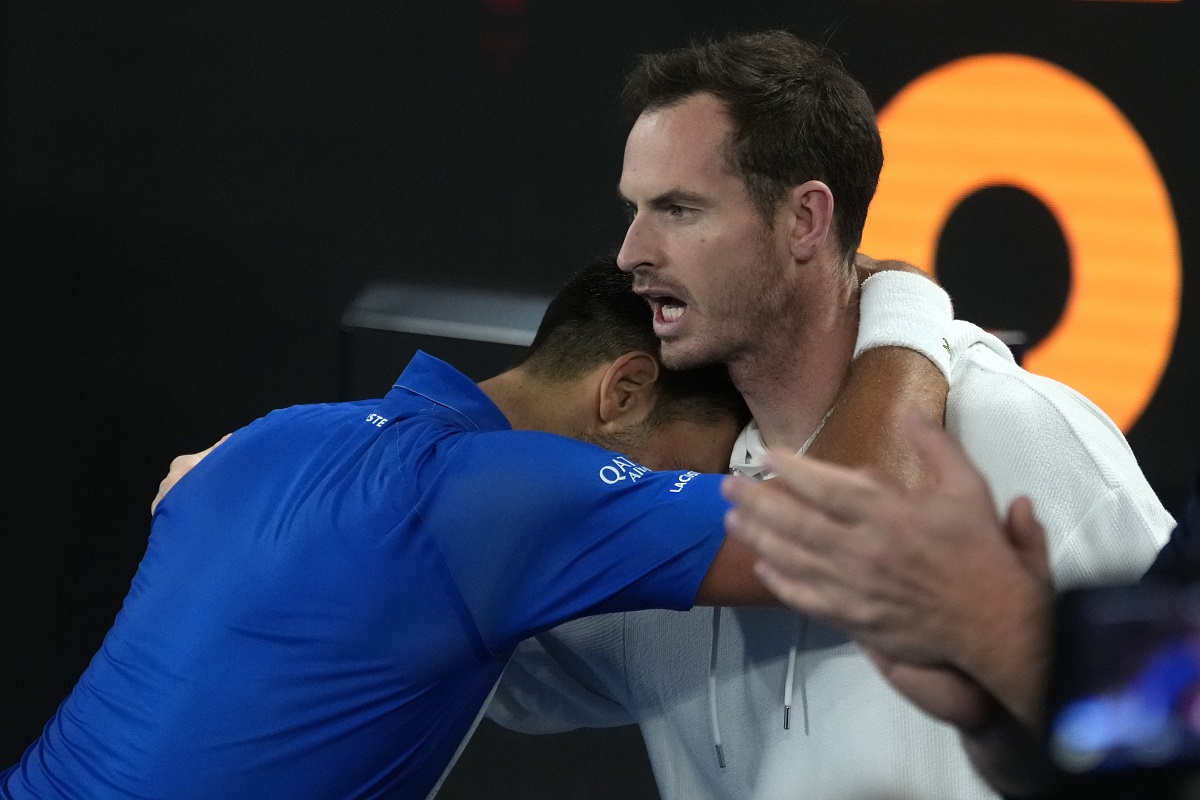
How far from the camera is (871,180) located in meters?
1.60

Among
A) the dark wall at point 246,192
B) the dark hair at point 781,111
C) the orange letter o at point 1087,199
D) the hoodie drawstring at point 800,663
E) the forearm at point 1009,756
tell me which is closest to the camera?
the forearm at point 1009,756

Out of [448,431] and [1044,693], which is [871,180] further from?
[1044,693]

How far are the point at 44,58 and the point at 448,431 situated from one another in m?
1.58

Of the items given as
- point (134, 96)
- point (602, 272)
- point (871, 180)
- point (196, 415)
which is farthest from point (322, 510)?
point (134, 96)

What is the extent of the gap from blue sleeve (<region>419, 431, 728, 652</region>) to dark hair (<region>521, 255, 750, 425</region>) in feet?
0.91

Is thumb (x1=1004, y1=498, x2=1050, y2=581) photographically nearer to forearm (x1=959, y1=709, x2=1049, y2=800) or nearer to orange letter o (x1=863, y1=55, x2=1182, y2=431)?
forearm (x1=959, y1=709, x2=1049, y2=800)

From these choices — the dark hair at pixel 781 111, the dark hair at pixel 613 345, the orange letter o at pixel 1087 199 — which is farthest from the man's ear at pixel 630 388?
the orange letter o at pixel 1087 199

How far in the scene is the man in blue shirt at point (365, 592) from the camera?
48.8 inches

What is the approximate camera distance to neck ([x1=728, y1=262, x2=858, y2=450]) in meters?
1.51

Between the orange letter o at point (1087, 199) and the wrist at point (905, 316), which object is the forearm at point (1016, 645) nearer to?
the wrist at point (905, 316)

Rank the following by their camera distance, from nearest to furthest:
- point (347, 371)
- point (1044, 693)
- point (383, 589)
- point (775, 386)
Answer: point (1044, 693) < point (383, 589) < point (775, 386) < point (347, 371)

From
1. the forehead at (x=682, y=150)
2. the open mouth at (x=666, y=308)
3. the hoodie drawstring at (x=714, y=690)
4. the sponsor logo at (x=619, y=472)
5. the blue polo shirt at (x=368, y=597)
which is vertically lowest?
the hoodie drawstring at (x=714, y=690)

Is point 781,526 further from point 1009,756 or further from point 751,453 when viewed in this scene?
point 751,453

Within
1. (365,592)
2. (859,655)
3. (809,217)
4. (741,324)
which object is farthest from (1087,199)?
(365,592)
